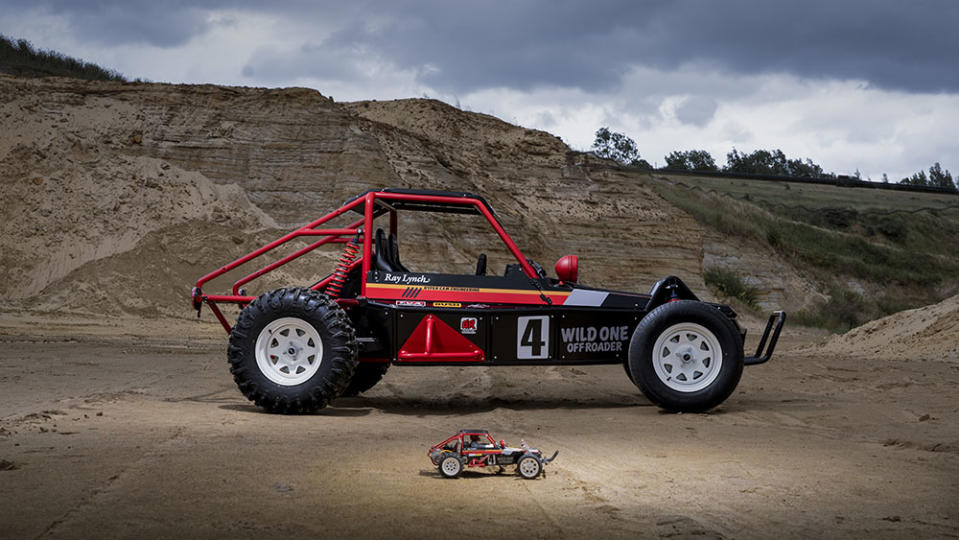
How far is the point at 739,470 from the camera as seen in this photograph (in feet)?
18.8

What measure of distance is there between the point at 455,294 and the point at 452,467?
12.6 feet

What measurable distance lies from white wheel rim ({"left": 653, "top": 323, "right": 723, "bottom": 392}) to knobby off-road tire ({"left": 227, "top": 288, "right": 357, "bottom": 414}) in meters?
3.04

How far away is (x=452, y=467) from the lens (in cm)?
536

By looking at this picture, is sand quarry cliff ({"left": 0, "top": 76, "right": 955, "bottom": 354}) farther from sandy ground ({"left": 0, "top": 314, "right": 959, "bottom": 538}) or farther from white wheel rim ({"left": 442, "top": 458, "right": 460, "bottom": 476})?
white wheel rim ({"left": 442, "top": 458, "right": 460, "bottom": 476})

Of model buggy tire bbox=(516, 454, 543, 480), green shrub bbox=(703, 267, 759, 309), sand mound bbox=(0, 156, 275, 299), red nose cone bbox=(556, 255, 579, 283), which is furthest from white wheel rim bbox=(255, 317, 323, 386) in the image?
green shrub bbox=(703, 267, 759, 309)

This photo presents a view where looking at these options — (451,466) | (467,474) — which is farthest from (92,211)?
(451,466)

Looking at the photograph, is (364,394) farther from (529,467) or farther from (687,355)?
(529,467)

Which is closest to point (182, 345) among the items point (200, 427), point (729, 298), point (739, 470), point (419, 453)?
point (200, 427)

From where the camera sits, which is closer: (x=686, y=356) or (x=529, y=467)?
(x=529, y=467)

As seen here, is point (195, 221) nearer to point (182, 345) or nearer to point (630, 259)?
point (182, 345)

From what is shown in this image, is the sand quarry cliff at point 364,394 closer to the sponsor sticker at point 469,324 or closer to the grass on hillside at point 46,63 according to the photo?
the sponsor sticker at point 469,324

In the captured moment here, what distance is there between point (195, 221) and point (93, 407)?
16.1 meters

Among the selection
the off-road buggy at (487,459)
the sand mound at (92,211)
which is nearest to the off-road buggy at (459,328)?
the off-road buggy at (487,459)

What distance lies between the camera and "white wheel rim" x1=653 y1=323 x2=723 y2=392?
8930 millimetres
